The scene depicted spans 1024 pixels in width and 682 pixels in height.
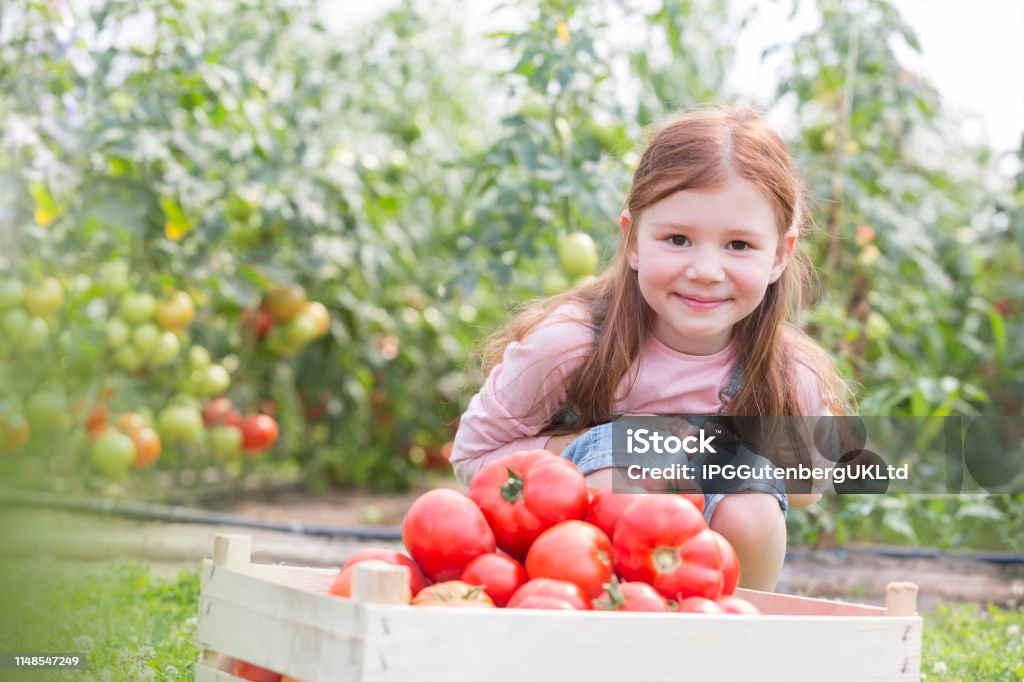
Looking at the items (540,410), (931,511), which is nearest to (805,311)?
(931,511)

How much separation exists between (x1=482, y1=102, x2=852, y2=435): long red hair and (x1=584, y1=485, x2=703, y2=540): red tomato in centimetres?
42

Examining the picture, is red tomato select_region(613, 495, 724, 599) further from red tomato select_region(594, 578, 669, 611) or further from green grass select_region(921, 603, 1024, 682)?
green grass select_region(921, 603, 1024, 682)

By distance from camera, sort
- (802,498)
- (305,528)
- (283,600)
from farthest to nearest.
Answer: (305,528) < (802,498) < (283,600)

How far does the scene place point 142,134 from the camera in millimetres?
3383

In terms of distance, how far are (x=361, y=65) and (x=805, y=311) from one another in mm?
2353

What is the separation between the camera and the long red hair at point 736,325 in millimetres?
1967

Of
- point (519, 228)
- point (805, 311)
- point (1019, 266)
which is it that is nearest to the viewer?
point (805, 311)

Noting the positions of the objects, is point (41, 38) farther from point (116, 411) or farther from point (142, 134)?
point (116, 411)

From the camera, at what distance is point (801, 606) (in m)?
1.63

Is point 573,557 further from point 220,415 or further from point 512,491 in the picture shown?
point 220,415

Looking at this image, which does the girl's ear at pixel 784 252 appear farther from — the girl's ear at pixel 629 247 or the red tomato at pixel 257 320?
the red tomato at pixel 257 320

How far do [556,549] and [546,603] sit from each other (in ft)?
0.42

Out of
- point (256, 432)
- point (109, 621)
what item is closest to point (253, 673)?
point (109, 621)

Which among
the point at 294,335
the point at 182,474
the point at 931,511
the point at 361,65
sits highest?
the point at 361,65
